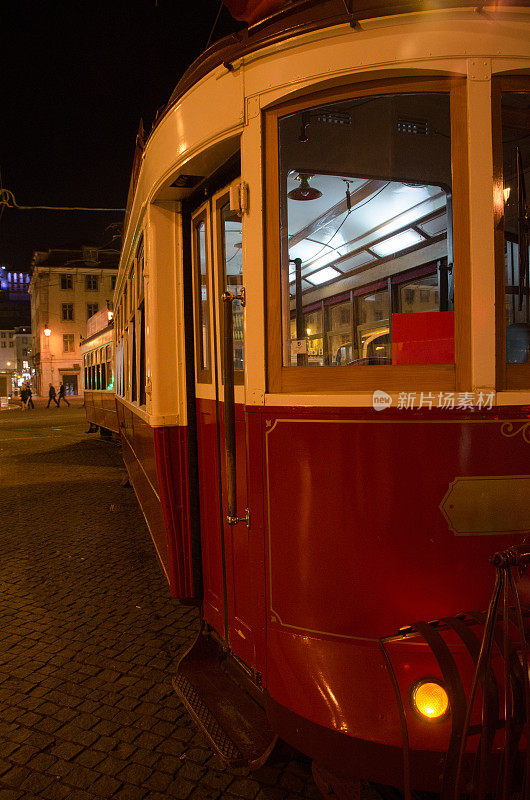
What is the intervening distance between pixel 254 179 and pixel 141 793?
2479 millimetres

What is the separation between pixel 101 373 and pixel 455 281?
1147 centimetres

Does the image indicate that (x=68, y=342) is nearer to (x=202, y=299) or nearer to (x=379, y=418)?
(x=202, y=299)

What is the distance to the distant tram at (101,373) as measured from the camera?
35.7 ft

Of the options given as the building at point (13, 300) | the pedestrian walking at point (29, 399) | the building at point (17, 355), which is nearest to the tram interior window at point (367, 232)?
the pedestrian walking at point (29, 399)

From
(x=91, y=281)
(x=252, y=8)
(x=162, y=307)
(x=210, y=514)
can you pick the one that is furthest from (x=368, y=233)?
(x=91, y=281)

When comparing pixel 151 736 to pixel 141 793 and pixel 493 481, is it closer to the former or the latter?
pixel 141 793

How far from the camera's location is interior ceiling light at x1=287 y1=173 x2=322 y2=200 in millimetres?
2305

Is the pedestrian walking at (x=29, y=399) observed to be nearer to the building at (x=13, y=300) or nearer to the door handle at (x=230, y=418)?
the door handle at (x=230, y=418)

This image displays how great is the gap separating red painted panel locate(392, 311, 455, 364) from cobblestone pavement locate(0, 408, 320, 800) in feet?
5.43

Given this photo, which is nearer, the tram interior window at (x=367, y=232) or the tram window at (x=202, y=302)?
the tram interior window at (x=367, y=232)

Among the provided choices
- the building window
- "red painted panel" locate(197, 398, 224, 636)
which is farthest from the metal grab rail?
the building window

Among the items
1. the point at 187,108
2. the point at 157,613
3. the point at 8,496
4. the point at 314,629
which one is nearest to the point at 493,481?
the point at 314,629
